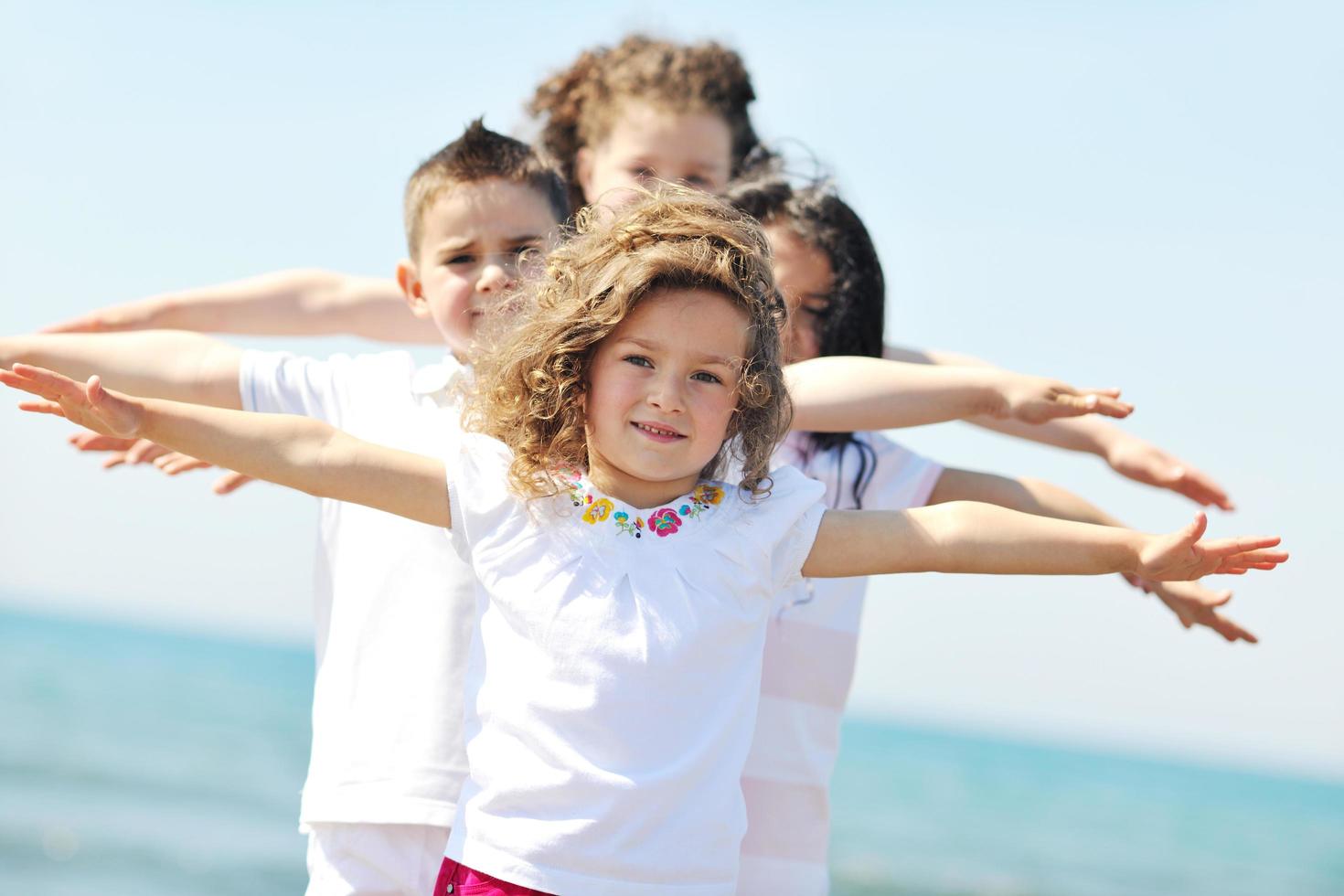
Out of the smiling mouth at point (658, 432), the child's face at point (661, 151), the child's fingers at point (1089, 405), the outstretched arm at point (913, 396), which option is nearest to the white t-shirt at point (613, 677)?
the smiling mouth at point (658, 432)

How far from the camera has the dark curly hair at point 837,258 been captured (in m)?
3.27

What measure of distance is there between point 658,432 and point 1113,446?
1412 mm

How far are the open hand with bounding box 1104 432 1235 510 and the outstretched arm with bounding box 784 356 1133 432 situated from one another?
505mm

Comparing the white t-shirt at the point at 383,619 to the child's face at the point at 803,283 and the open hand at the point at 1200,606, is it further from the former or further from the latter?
the open hand at the point at 1200,606

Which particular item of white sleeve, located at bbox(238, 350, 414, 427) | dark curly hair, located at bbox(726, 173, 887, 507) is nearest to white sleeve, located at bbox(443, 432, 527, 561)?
white sleeve, located at bbox(238, 350, 414, 427)

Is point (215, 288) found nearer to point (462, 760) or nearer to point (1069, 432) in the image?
point (462, 760)

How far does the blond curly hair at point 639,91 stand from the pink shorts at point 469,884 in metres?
2.24

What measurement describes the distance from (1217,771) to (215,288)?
160ft

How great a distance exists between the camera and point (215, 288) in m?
3.56

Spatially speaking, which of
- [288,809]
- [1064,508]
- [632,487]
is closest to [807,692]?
[1064,508]

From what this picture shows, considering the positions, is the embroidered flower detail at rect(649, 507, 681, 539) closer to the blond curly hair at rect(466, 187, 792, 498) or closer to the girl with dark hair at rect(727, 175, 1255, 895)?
the blond curly hair at rect(466, 187, 792, 498)

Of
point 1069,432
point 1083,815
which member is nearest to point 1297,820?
point 1083,815

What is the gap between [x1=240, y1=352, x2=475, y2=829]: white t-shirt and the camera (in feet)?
8.71

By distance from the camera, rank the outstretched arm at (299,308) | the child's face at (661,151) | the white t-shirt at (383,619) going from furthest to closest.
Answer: the child's face at (661,151) → the outstretched arm at (299,308) → the white t-shirt at (383,619)
